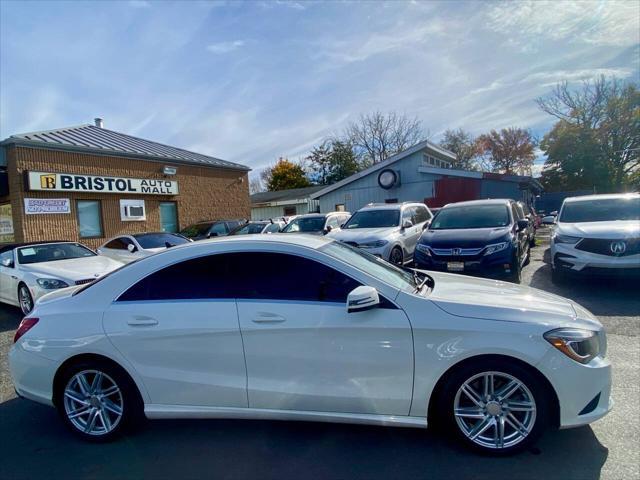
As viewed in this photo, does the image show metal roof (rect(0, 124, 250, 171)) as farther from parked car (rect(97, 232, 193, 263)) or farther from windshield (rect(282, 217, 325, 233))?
windshield (rect(282, 217, 325, 233))

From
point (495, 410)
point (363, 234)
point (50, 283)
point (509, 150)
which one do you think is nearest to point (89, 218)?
point (50, 283)

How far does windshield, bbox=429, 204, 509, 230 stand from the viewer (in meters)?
8.13

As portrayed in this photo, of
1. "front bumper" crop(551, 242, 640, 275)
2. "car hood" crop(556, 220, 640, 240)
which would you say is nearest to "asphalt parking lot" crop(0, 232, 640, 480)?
"front bumper" crop(551, 242, 640, 275)

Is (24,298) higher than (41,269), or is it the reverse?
(41,269)

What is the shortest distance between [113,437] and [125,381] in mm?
459

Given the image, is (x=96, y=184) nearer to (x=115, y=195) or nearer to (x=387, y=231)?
(x=115, y=195)

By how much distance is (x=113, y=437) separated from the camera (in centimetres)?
305

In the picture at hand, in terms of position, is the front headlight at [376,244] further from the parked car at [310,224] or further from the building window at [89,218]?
the building window at [89,218]

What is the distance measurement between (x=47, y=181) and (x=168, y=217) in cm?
557

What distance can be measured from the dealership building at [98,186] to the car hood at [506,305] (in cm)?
1580

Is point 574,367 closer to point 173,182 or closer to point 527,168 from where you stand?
point 173,182

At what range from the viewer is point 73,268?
7.25m

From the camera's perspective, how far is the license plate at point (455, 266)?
23.2 feet

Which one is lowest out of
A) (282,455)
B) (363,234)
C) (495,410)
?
(282,455)
